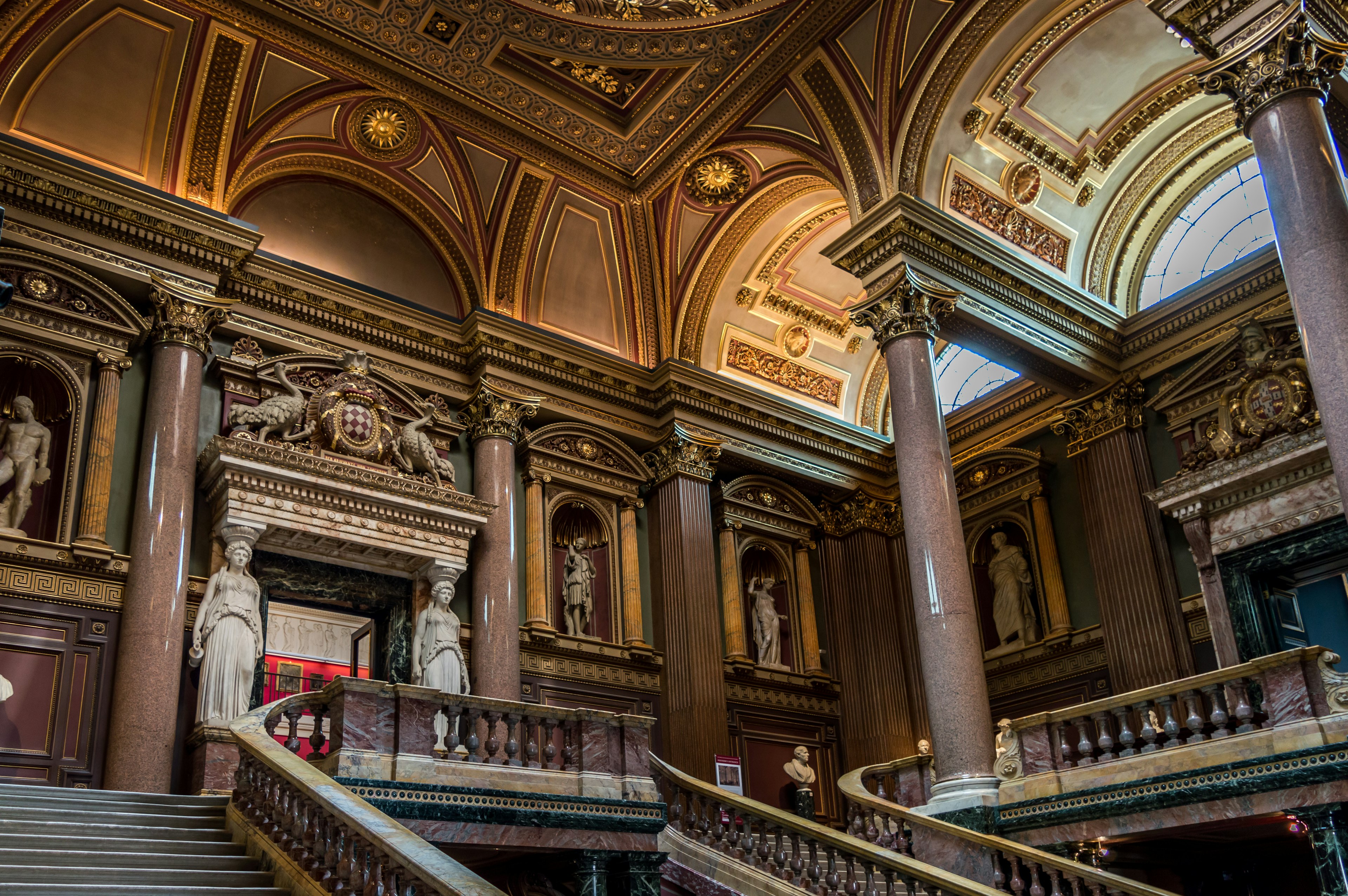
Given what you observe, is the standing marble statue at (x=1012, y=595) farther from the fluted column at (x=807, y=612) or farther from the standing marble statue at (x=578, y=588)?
the standing marble statue at (x=578, y=588)

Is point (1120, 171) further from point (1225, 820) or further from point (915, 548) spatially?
point (1225, 820)

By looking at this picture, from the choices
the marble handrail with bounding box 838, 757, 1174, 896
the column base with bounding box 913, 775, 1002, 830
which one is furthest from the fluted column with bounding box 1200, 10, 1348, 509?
the column base with bounding box 913, 775, 1002, 830

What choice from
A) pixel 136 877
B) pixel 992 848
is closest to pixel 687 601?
pixel 992 848

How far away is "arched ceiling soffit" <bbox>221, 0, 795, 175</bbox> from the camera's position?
1407 centimetres

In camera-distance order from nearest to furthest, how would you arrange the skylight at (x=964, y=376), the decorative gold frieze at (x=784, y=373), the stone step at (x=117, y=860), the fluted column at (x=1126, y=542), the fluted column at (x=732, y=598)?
the stone step at (x=117, y=860) < the fluted column at (x=1126, y=542) < the fluted column at (x=732, y=598) < the decorative gold frieze at (x=784, y=373) < the skylight at (x=964, y=376)

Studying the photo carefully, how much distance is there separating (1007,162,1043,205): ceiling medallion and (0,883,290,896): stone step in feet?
41.9

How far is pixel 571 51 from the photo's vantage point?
1464cm

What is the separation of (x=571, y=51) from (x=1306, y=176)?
8.69 meters

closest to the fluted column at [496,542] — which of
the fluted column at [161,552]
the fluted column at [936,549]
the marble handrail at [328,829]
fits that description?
the fluted column at [161,552]

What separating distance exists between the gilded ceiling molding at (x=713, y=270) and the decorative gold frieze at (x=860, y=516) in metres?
3.37

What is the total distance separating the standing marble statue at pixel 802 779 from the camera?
12.8 meters

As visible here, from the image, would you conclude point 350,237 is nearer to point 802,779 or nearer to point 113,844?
point 802,779

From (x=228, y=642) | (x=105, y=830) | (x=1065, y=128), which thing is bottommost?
(x=105, y=830)

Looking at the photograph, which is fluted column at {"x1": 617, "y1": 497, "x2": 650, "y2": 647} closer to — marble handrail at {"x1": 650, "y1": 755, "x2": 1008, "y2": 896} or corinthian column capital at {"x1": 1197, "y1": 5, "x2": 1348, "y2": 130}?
marble handrail at {"x1": 650, "y1": 755, "x2": 1008, "y2": 896}
